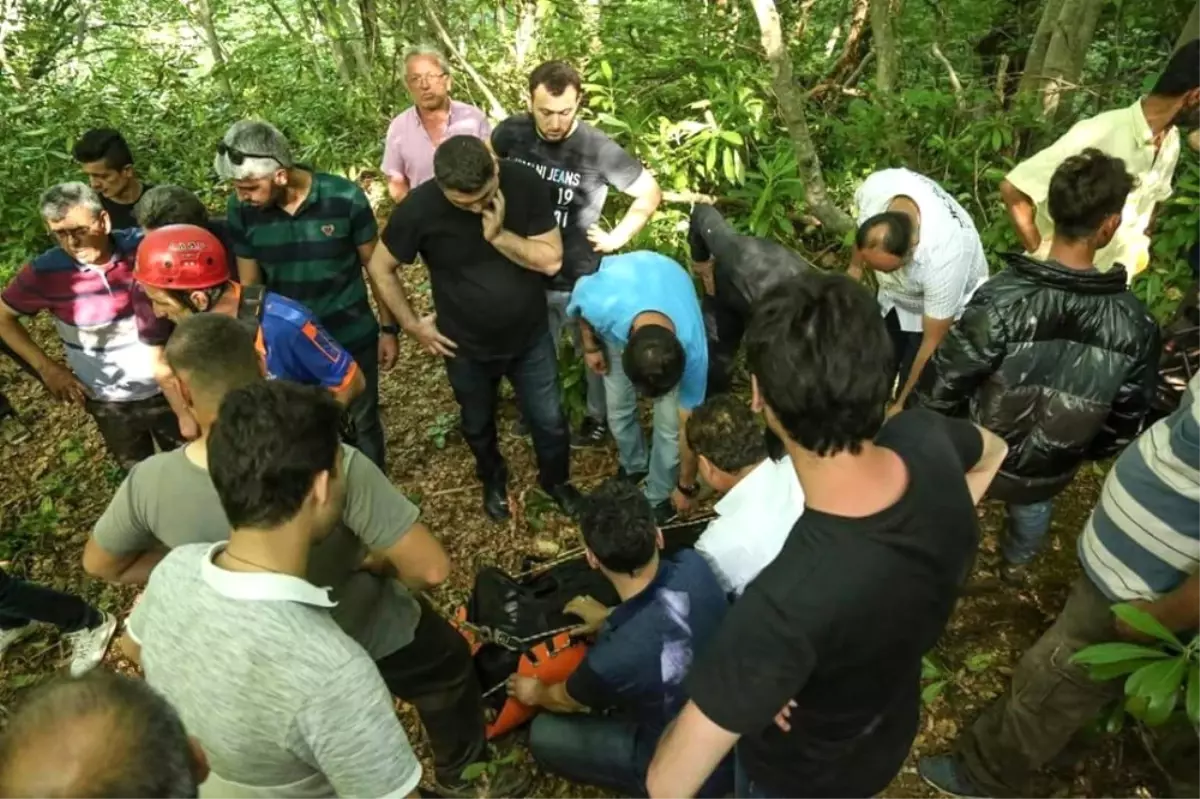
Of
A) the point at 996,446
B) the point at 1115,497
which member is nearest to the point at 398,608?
the point at 996,446

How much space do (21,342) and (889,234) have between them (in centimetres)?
402

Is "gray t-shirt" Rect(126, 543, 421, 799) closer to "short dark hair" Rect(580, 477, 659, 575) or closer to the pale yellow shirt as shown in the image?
"short dark hair" Rect(580, 477, 659, 575)

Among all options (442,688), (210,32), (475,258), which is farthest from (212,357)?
(210,32)

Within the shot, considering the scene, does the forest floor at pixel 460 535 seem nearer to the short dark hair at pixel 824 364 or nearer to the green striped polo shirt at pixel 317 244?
the green striped polo shirt at pixel 317 244

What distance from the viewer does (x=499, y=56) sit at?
7.42 metres

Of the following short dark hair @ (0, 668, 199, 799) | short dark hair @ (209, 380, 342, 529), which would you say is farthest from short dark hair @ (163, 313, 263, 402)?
short dark hair @ (0, 668, 199, 799)

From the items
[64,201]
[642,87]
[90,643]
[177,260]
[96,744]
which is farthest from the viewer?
[642,87]

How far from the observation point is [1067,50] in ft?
16.3

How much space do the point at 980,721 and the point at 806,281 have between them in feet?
6.48

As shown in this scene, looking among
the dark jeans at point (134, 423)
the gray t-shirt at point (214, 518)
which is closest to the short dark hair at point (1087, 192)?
the gray t-shirt at point (214, 518)

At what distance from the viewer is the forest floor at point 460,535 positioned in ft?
9.96

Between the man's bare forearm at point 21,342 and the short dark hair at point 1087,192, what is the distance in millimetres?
4380

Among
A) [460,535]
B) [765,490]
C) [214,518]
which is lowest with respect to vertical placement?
[460,535]

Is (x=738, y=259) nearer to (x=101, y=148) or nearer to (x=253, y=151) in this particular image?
(x=253, y=151)
